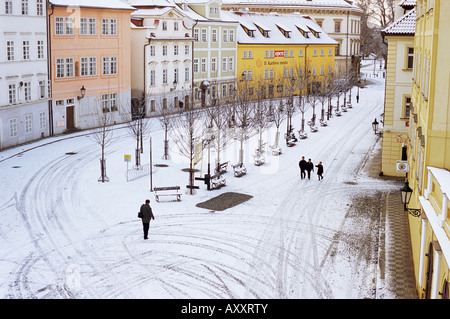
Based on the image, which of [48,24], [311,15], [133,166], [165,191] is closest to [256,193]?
[165,191]

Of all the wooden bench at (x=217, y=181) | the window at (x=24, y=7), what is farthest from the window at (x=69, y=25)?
the wooden bench at (x=217, y=181)

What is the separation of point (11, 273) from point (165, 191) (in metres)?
9.75

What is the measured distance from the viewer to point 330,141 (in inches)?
1706

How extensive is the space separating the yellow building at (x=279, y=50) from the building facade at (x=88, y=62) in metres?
18.3

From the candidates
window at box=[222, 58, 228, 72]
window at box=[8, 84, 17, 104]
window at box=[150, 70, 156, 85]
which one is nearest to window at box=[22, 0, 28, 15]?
window at box=[8, 84, 17, 104]

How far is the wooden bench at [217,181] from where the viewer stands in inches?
1134

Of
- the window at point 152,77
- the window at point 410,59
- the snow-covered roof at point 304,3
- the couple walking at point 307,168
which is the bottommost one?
the couple walking at point 307,168

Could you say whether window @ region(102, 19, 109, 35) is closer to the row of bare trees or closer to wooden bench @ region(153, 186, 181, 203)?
the row of bare trees

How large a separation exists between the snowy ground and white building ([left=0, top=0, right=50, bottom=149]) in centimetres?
235

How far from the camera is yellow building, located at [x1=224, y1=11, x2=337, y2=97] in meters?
66.3

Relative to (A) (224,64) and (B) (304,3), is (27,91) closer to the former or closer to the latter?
(A) (224,64)

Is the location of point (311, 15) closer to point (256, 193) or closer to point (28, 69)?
point (28, 69)

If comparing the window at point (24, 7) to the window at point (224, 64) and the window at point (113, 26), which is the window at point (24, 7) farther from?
the window at point (224, 64)
